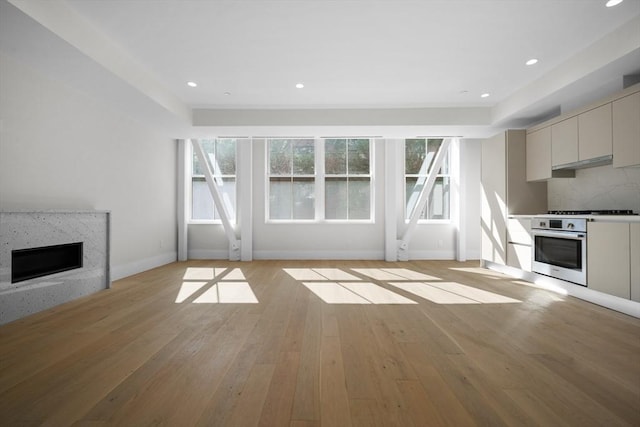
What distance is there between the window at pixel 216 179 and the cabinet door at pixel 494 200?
5167 mm

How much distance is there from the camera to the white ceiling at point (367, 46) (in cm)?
278

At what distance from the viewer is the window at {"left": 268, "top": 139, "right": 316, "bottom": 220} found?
22.6 feet

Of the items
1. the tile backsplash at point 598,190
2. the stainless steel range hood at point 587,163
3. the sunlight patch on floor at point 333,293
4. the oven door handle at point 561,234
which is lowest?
the sunlight patch on floor at point 333,293

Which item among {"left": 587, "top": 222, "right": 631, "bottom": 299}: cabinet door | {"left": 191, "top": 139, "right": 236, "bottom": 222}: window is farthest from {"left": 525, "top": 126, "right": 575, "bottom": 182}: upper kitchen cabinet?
{"left": 191, "top": 139, "right": 236, "bottom": 222}: window

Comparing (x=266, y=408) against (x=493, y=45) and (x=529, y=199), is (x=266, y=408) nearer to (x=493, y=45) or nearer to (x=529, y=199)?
(x=493, y=45)

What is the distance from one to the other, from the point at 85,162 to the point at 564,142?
647cm

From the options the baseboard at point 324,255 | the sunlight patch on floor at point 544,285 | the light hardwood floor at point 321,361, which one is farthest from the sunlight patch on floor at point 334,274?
the sunlight patch on floor at point 544,285

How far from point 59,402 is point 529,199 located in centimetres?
594

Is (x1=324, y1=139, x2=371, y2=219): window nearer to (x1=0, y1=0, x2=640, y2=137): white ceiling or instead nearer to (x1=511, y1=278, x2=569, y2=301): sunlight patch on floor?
(x1=0, y1=0, x2=640, y2=137): white ceiling

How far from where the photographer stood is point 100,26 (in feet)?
9.96

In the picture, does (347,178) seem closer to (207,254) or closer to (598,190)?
(207,254)

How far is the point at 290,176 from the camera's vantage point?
6.88 m

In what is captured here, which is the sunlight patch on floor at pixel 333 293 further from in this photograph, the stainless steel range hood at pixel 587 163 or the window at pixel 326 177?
the stainless steel range hood at pixel 587 163

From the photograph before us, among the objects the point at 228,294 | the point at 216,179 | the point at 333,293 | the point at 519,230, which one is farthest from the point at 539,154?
the point at 216,179
